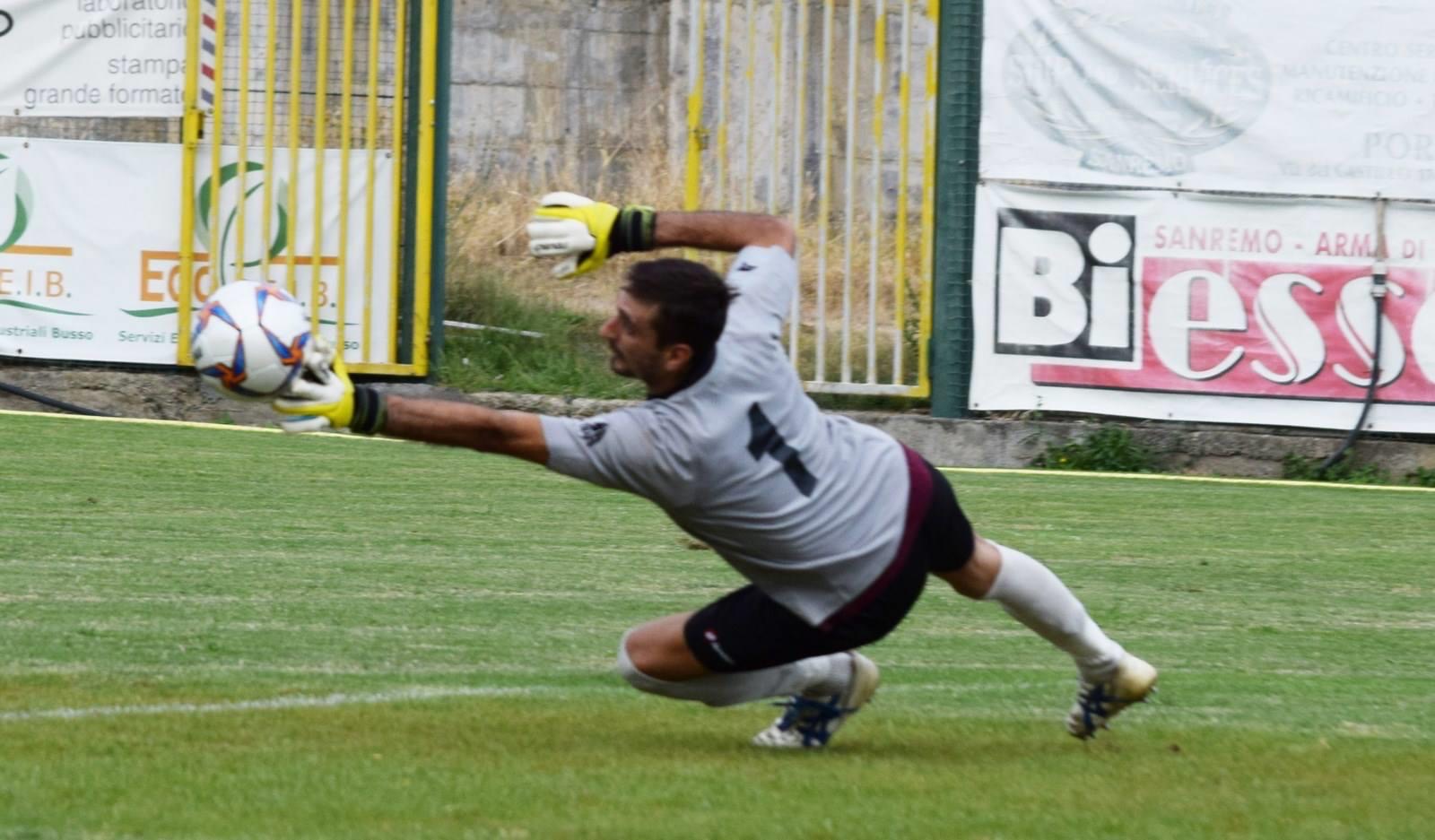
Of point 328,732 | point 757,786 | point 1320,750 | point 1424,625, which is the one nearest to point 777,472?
point 757,786

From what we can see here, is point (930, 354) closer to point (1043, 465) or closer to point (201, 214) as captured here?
point (1043, 465)

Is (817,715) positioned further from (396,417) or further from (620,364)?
(396,417)

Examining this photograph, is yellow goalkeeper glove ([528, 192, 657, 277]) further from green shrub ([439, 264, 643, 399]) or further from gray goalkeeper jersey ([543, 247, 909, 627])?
green shrub ([439, 264, 643, 399])

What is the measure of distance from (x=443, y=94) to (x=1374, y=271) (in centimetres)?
630

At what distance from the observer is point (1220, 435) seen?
14039mm

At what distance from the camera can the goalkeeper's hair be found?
15.9ft

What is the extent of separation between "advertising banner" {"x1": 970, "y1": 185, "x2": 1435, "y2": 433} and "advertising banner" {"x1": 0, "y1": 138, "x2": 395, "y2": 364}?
15.3ft

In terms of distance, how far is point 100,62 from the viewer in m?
14.2

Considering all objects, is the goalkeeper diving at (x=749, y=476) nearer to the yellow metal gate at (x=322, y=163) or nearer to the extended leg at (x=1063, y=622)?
the extended leg at (x=1063, y=622)

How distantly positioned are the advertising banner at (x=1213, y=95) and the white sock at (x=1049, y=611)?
8.99 meters

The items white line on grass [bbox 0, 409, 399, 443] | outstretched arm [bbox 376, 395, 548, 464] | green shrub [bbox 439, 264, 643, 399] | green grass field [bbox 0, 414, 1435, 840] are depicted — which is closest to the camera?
green grass field [bbox 0, 414, 1435, 840]

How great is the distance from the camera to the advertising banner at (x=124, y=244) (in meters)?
14.1

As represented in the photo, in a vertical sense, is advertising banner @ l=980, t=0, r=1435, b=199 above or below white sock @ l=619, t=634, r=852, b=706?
above

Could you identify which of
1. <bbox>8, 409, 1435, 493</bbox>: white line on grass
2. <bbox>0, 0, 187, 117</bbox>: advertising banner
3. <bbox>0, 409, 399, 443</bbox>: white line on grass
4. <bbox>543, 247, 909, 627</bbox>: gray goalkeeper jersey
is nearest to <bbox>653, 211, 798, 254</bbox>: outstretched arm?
<bbox>543, 247, 909, 627</bbox>: gray goalkeeper jersey
